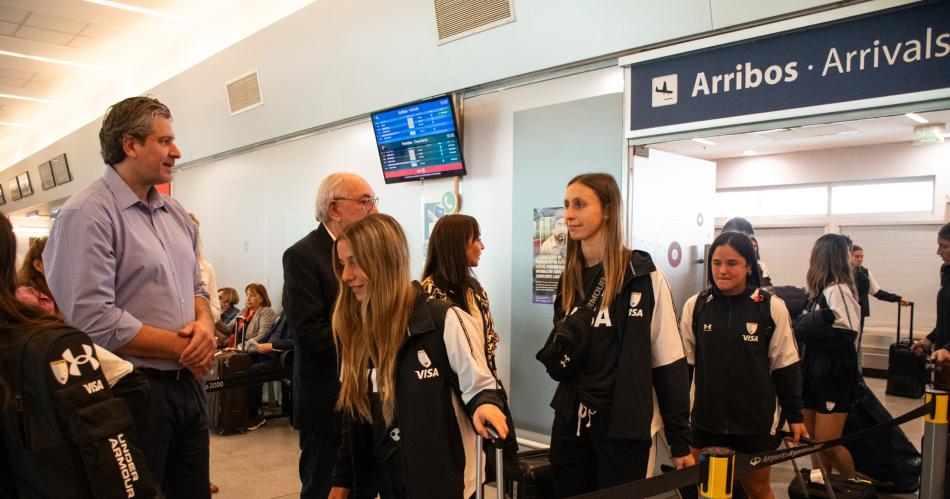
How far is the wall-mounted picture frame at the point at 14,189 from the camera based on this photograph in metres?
16.4

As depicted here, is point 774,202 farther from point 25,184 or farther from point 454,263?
point 25,184

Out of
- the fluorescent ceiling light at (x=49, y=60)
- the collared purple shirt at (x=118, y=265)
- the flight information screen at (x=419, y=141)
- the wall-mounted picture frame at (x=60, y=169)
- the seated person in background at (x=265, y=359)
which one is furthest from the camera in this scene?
the wall-mounted picture frame at (x=60, y=169)

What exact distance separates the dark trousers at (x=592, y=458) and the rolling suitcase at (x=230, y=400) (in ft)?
13.9

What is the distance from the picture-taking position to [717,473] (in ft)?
5.81

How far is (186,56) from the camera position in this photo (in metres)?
8.99

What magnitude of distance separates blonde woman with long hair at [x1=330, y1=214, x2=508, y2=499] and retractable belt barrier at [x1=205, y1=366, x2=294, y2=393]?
253 cm

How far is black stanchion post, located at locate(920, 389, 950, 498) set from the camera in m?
2.55

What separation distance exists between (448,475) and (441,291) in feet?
4.60

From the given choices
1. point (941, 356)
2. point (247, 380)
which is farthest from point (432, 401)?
point (247, 380)

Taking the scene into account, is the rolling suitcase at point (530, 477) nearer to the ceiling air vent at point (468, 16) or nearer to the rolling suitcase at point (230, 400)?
the ceiling air vent at point (468, 16)

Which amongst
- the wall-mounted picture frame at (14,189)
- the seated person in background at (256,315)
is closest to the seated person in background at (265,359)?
the seated person in background at (256,315)

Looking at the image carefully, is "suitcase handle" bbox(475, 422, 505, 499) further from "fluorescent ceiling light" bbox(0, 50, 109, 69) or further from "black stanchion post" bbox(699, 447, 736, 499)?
"fluorescent ceiling light" bbox(0, 50, 109, 69)

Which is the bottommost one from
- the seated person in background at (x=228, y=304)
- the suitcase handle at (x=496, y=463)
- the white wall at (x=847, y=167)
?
the seated person in background at (x=228, y=304)

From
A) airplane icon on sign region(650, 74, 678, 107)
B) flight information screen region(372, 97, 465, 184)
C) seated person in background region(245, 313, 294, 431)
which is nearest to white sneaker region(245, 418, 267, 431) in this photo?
seated person in background region(245, 313, 294, 431)
